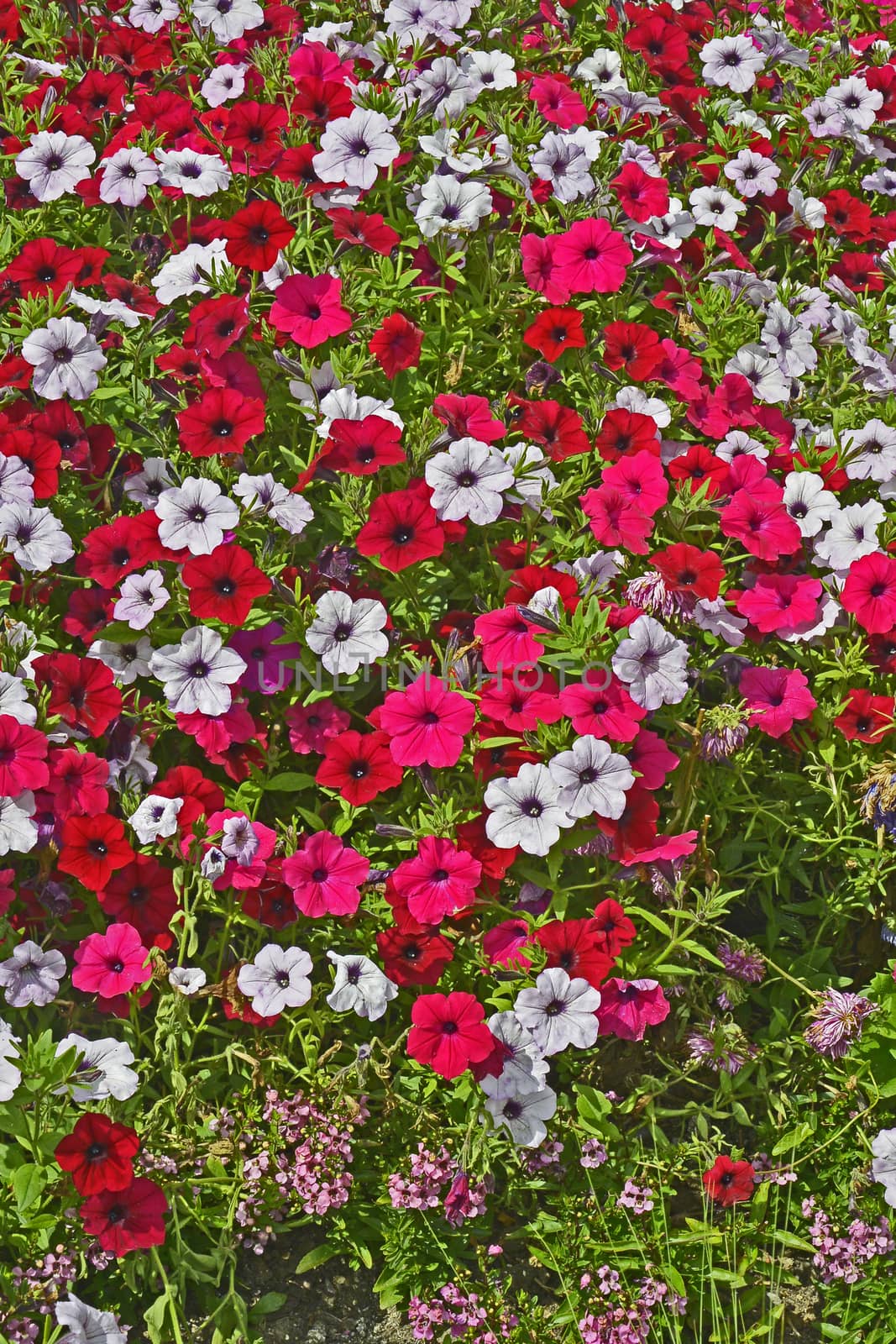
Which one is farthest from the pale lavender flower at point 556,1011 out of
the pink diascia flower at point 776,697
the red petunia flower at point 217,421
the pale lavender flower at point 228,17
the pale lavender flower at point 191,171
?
the pale lavender flower at point 228,17

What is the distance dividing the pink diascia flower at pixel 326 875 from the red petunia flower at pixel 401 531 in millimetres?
632

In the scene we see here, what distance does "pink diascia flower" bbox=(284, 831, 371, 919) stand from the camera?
110 inches

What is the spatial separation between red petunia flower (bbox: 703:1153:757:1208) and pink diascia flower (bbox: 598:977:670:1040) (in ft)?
1.03

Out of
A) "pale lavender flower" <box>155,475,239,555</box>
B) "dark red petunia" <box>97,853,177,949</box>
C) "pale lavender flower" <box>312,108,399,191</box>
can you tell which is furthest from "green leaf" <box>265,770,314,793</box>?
"pale lavender flower" <box>312,108,399,191</box>

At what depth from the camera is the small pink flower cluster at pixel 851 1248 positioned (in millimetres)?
2693

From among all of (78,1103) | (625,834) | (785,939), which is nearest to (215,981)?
(78,1103)

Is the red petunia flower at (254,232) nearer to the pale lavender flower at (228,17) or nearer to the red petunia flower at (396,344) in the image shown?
the red petunia flower at (396,344)

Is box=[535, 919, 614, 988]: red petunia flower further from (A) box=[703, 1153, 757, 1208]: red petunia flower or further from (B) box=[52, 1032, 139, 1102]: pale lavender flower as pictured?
(B) box=[52, 1032, 139, 1102]: pale lavender flower

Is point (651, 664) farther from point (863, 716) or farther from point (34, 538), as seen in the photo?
point (34, 538)

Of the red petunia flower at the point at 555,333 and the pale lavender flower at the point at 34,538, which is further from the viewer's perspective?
the red petunia flower at the point at 555,333

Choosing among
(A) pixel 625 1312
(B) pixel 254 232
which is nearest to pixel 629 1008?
(A) pixel 625 1312

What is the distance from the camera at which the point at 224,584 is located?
2973mm

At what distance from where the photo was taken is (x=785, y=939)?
10.3 ft

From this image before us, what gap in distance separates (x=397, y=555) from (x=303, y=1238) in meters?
1.47
